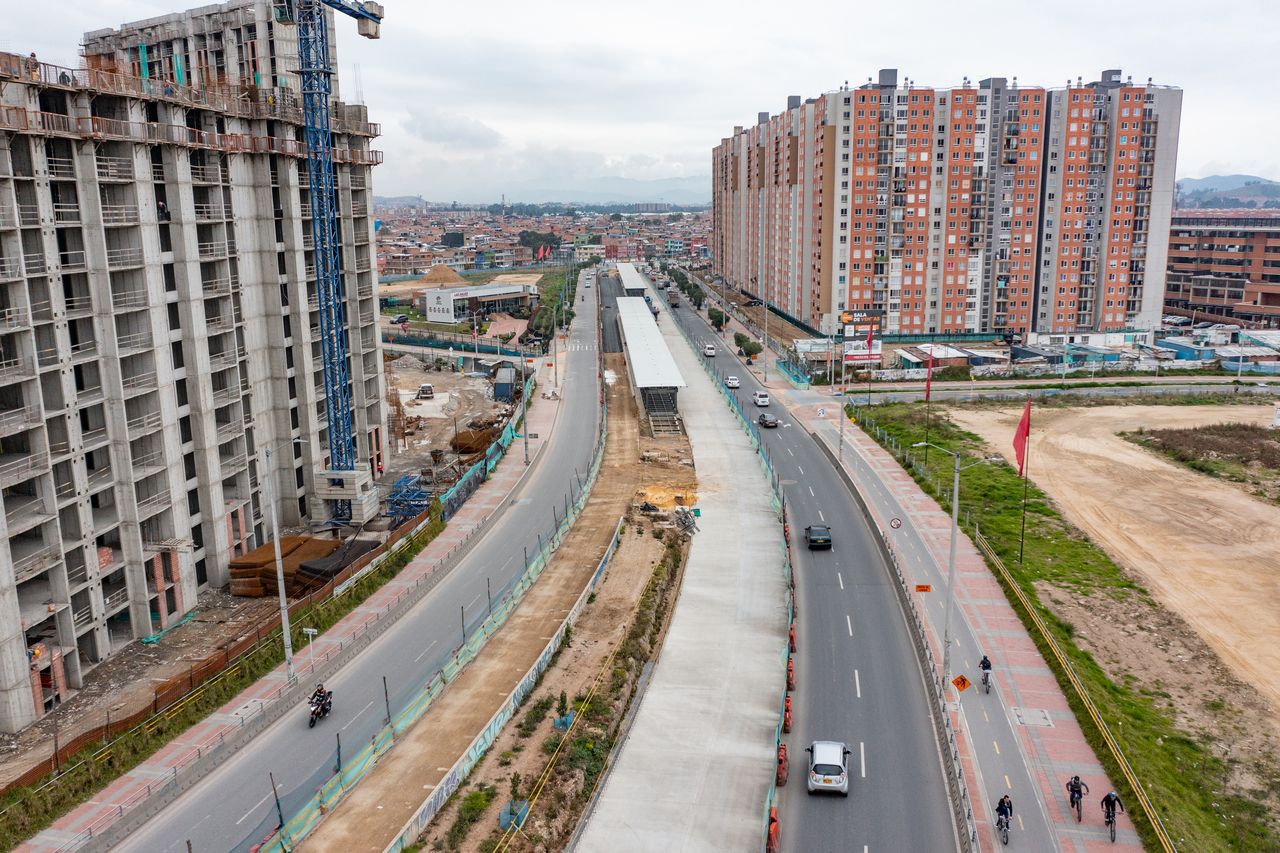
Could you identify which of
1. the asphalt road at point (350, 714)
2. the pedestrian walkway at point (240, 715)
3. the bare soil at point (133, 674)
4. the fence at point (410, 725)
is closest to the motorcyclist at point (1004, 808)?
the fence at point (410, 725)

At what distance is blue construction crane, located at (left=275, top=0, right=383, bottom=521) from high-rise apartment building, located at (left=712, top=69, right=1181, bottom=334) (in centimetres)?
7960

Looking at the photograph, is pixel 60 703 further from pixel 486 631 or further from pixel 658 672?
pixel 658 672

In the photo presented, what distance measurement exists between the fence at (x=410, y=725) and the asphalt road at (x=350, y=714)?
734 millimetres

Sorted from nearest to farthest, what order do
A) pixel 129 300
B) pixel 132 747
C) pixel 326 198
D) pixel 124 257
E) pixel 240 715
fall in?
pixel 132 747, pixel 240 715, pixel 124 257, pixel 129 300, pixel 326 198

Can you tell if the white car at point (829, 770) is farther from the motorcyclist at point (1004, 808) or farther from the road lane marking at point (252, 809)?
the road lane marking at point (252, 809)

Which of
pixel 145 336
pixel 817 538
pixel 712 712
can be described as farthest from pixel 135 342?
pixel 817 538

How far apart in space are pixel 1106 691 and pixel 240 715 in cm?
3610

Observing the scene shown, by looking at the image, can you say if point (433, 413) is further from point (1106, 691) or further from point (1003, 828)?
point (1003, 828)

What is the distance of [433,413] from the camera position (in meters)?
96.9

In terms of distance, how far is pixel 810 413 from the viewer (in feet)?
316

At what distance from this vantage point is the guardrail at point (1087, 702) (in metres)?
30.4

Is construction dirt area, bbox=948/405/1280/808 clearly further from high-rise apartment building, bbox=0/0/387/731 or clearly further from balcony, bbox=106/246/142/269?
balcony, bbox=106/246/142/269

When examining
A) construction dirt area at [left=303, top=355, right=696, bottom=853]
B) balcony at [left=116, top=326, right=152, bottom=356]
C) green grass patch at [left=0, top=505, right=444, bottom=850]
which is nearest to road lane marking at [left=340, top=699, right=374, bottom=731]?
construction dirt area at [left=303, top=355, right=696, bottom=853]

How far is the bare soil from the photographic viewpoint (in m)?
37.2
